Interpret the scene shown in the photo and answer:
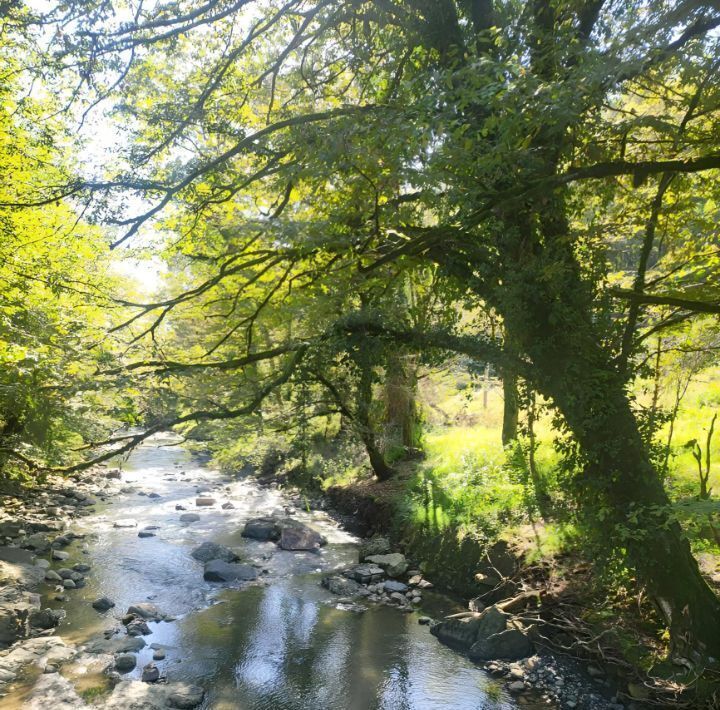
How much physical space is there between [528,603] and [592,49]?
296 inches

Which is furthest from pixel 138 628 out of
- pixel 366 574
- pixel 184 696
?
pixel 366 574

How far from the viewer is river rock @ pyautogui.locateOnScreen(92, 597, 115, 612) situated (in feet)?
30.6

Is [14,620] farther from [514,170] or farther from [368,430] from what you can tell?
[514,170]

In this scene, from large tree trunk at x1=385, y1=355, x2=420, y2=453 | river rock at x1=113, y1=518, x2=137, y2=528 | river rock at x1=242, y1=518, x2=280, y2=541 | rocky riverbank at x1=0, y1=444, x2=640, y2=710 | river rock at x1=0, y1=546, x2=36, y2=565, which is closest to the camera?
rocky riverbank at x1=0, y1=444, x2=640, y2=710

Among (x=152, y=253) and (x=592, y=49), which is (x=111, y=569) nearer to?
(x=152, y=253)

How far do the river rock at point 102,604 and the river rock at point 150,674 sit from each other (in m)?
2.44

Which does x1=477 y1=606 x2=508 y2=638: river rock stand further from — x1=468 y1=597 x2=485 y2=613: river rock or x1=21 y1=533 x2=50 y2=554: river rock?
x1=21 y1=533 x2=50 y2=554: river rock

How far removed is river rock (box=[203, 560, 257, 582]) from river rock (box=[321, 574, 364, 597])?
1540 mm

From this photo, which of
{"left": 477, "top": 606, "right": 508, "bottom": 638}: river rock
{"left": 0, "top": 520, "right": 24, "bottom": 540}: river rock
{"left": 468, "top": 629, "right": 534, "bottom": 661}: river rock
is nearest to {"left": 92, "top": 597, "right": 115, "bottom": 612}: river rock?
{"left": 0, "top": 520, "right": 24, "bottom": 540}: river rock

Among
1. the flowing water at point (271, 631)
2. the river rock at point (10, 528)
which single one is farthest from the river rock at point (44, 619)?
the river rock at point (10, 528)

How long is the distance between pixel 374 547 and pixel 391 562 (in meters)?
1.08

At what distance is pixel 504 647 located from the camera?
7.73 metres

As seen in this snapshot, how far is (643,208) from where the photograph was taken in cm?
639

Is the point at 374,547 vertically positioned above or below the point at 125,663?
above
